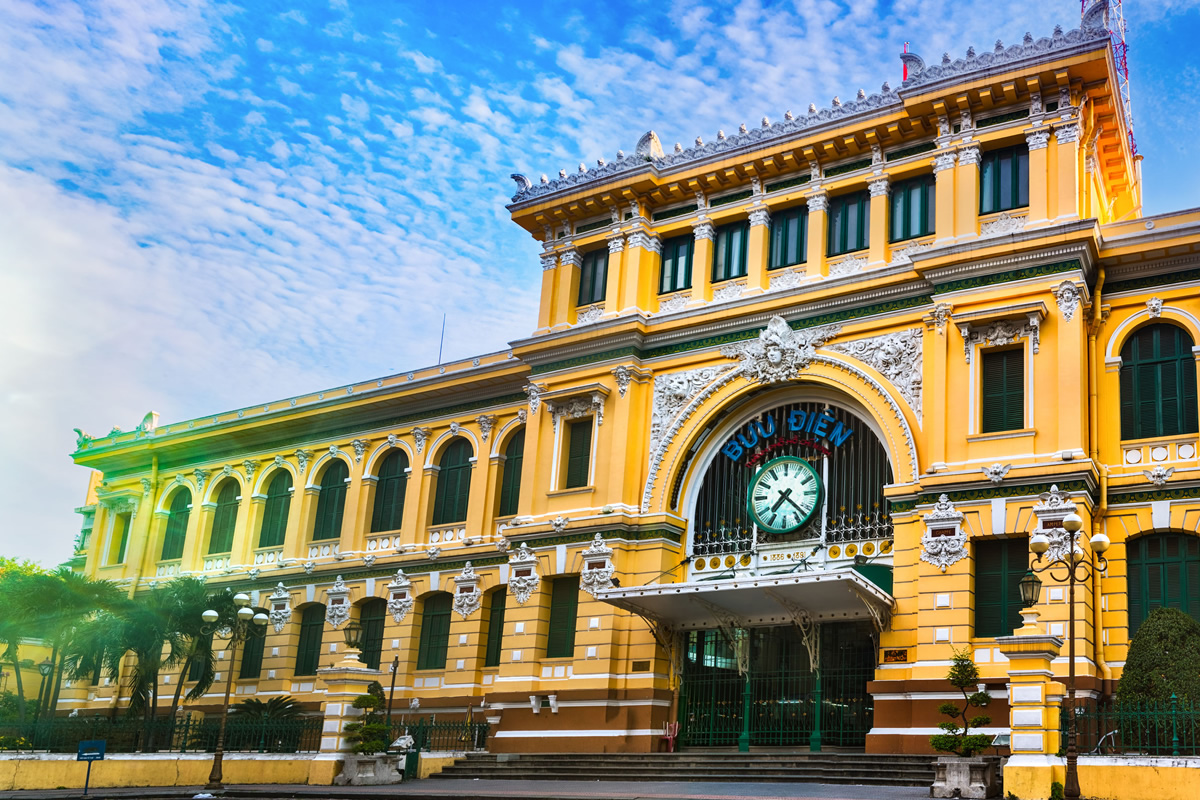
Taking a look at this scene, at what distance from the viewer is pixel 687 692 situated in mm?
29453

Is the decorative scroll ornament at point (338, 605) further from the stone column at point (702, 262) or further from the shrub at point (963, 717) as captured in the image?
the shrub at point (963, 717)

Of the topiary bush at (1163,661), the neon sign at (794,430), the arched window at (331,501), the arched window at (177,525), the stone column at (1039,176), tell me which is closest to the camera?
the topiary bush at (1163,661)

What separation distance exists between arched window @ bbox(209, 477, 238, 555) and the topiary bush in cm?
3072

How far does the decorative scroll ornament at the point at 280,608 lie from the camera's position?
3897cm

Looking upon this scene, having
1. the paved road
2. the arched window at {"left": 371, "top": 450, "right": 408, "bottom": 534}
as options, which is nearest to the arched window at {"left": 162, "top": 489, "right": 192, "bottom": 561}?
the arched window at {"left": 371, "top": 450, "right": 408, "bottom": 534}

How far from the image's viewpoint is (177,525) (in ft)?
147

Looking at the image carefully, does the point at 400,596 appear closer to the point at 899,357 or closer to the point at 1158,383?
the point at 899,357

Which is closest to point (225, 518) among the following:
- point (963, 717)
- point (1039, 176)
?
point (963, 717)

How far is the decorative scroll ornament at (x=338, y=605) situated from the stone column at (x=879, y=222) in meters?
19.2

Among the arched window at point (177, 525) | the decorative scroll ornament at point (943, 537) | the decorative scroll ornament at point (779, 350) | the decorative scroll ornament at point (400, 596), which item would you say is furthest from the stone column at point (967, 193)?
the arched window at point (177, 525)

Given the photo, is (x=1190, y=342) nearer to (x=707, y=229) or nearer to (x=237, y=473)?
(x=707, y=229)

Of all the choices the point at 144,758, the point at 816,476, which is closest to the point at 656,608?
the point at 816,476

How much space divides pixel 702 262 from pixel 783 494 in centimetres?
696

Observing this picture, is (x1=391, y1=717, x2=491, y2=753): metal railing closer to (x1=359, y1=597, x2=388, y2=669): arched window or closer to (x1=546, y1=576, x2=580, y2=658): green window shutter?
(x1=546, y1=576, x2=580, y2=658): green window shutter
